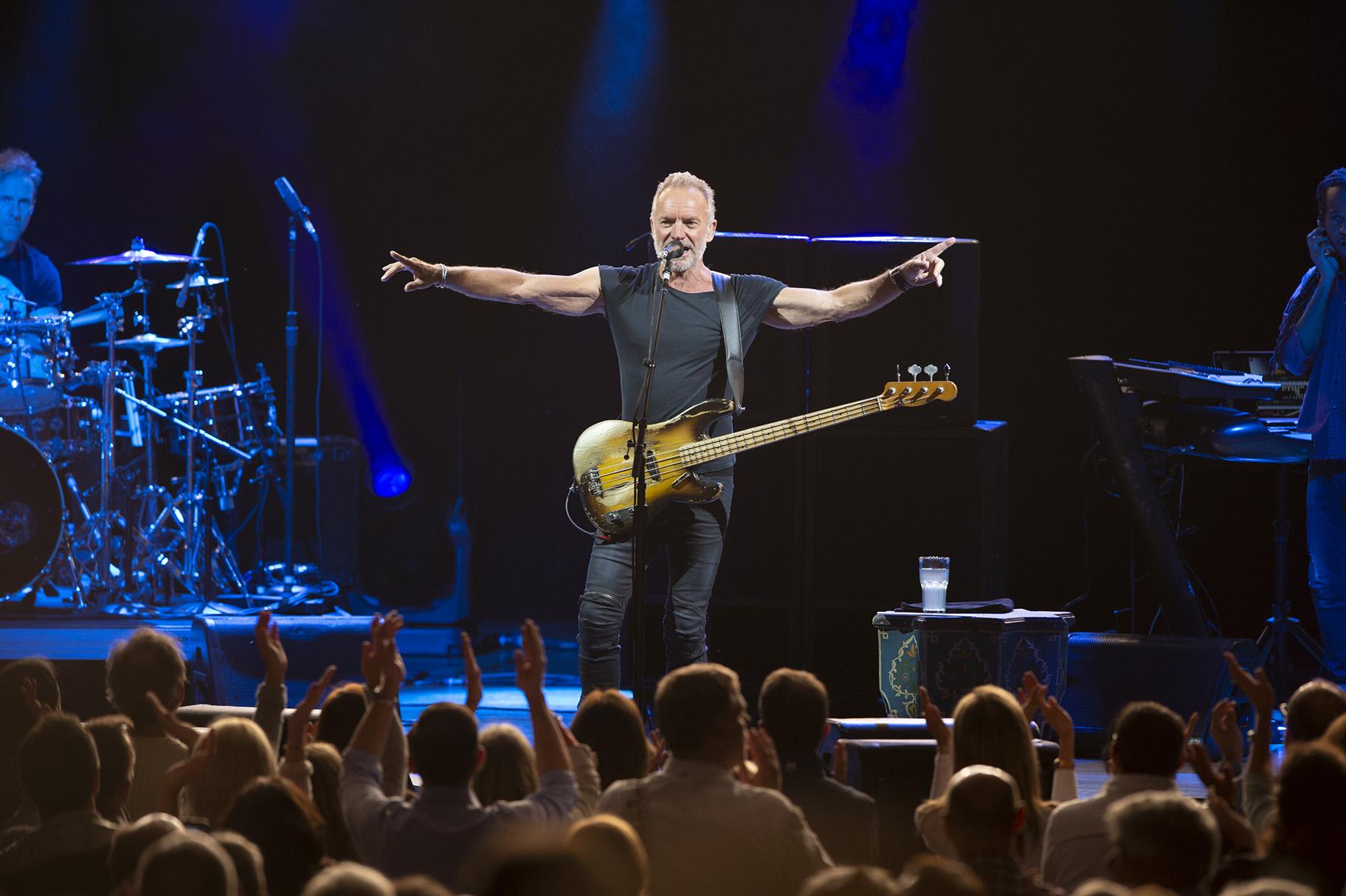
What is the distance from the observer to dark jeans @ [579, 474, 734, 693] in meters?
5.84

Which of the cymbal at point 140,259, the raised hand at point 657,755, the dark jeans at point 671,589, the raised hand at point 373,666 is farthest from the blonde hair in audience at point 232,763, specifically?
the cymbal at point 140,259

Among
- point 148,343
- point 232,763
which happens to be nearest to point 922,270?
point 232,763

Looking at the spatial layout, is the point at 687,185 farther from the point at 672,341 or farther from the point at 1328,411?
the point at 1328,411

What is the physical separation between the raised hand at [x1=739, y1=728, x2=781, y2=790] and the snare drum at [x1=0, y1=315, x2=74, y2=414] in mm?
6717

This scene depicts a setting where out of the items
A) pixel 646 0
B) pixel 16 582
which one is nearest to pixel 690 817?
pixel 16 582

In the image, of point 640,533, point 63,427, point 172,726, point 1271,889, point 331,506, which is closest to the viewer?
point 1271,889

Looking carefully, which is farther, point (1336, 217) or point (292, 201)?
point (292, 201)

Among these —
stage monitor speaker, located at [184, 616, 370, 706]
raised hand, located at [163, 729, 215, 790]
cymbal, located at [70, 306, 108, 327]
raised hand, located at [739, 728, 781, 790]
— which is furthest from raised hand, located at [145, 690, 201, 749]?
cymbal, located at [70, 306, 108, 327]

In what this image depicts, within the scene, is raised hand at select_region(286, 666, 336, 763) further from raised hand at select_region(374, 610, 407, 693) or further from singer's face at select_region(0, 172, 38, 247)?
singer's face at select_region(0, 172, 38, 247)

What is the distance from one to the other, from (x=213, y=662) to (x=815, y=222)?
16.0 ft

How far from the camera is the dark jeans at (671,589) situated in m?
5.84

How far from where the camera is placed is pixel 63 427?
365 inches

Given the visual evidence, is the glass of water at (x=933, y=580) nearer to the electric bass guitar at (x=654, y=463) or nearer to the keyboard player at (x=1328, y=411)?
the electric bass guitar at (x=654, y=463)

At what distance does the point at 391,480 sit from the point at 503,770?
22.5 ft
